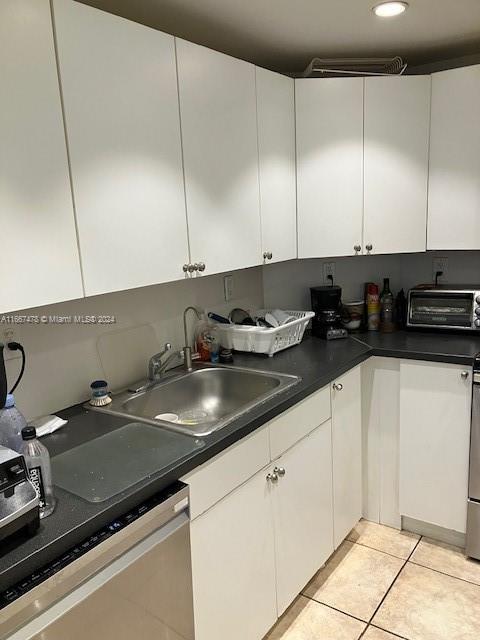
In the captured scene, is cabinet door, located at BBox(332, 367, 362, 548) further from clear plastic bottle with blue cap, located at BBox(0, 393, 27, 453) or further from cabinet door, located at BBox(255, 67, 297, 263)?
clear plastic bottle with blue cap, located at BBox(0, 393, 27, 453)

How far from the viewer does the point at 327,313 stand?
104 inches

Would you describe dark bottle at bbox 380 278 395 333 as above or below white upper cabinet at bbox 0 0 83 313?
below

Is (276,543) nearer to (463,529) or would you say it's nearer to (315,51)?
(463,529)

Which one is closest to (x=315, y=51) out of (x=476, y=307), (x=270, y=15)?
(x=270, y=15)

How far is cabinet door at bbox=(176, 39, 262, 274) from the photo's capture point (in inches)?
71.1

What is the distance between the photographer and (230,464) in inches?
63.2

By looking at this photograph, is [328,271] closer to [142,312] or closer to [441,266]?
[441,266]

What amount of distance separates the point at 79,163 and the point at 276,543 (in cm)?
148

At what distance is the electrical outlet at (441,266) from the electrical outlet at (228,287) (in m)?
1.17

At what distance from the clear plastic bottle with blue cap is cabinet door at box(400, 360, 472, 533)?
5.58 feet

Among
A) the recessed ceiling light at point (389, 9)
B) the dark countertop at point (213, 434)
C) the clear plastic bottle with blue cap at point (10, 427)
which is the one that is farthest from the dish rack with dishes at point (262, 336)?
the recessed ceiling light at point (389, 9)

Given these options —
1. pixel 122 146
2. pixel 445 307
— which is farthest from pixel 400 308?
pixel 122 146

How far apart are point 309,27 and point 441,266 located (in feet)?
4.79

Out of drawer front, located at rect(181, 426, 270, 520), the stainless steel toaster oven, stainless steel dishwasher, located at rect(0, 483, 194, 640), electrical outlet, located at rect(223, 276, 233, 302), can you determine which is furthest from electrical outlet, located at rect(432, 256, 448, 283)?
stainless steel dishwasher, located at rect(0, 483, 194, 640)
